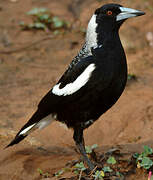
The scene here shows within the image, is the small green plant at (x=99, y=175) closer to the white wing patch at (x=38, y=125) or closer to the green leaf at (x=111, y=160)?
the green leaf at (x=111, y=160)

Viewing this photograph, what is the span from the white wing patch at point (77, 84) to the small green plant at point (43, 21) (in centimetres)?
384

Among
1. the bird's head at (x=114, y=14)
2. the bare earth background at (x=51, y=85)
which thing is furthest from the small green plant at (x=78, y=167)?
the bird's head at (x=114, y=14)

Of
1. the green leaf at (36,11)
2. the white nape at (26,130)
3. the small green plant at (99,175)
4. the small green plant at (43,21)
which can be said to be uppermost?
the green leaf at (36,11)

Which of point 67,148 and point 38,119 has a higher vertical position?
point 38,119

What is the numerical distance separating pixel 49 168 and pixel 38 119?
0.50 meters

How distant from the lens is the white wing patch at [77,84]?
309 cm

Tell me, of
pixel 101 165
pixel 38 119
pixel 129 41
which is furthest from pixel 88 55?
pixel 129 41

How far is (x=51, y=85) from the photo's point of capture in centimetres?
532

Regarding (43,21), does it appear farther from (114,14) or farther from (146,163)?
(146,163)

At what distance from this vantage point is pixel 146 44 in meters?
6.55

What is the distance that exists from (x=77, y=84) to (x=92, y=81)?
175 millimetres

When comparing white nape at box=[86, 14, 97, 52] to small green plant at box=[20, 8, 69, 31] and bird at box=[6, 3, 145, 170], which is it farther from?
small green plant at box=[20, 8, 69, 31]

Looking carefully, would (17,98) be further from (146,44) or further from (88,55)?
(146,44)

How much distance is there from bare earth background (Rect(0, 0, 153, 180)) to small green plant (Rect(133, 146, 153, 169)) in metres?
0.31
